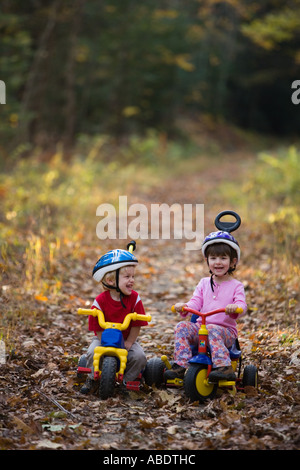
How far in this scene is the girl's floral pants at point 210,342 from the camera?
16.1ft

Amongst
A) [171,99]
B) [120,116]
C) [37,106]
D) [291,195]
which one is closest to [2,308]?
[291,195]

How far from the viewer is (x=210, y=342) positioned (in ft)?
16.4

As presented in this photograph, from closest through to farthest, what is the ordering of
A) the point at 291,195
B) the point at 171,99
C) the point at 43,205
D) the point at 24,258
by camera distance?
the point at 24,258 → the point at 43,205 → the point at 291,195 → the point at 171,99

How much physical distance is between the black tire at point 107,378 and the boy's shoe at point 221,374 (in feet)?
2.82

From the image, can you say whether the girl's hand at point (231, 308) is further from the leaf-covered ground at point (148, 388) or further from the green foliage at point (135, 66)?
the green foliage at point (135, 66)

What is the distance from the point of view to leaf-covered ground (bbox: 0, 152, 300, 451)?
4102 mm

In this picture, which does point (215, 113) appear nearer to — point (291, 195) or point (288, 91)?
point (288, 91)

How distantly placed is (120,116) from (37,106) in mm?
10462

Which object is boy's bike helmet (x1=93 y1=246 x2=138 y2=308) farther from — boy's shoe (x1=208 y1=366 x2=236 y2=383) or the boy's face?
boy's shoe (x1=208 y1=366 x2=236 y2=383)

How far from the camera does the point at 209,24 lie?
40.8m

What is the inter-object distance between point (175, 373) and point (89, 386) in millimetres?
815

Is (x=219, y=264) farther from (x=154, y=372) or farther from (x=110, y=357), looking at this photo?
(x=110, y=357)

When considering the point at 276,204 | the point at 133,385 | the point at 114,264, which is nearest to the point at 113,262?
the point at 114,264

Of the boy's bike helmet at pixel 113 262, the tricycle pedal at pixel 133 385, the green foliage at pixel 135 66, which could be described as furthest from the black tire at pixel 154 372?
the green foliage at pixel 135 66
